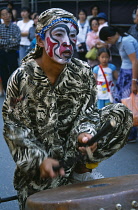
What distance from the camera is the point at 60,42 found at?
3.27m

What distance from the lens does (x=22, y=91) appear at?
3195 mm

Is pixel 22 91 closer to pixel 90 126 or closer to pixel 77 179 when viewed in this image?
pixel 90 126

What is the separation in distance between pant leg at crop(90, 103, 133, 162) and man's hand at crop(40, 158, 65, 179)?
45 cm

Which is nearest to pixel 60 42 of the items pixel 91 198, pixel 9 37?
pixel 91 198

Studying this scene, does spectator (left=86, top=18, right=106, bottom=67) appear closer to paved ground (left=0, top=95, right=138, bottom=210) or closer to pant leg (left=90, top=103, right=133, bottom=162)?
paved ground (left=0, top=95, right=138, bottom=210)

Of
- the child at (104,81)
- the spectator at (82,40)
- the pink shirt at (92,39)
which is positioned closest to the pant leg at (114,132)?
the child at (104,81)

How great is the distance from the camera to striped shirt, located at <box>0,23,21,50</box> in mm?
10000

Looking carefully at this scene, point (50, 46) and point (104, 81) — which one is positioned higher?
point (50, 46)

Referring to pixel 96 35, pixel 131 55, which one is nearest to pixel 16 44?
pixel 96 35

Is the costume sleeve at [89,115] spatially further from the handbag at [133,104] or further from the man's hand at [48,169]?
the handbag at [133,104]

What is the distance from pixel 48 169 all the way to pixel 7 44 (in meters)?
7.45

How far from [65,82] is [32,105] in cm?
29

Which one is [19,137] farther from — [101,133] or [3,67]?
[3,67]

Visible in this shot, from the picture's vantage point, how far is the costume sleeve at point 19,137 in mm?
3051
